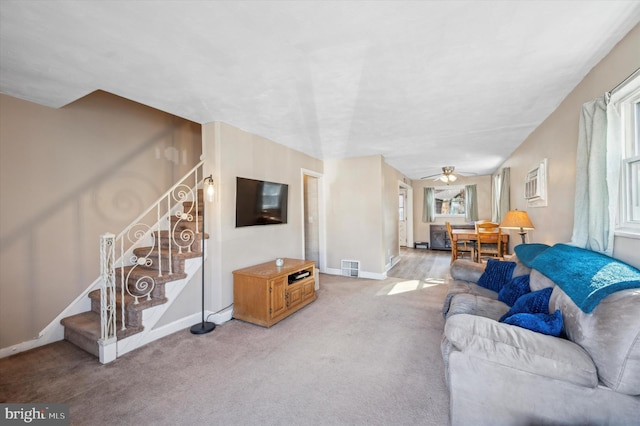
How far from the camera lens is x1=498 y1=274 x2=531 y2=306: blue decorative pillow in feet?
7.39

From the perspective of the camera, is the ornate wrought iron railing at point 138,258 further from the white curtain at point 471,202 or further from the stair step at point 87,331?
the white curtain at point 471,202

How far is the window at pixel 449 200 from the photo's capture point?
328 inches

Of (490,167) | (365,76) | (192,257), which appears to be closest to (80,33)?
(365,76)

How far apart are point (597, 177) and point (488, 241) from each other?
3361 mm

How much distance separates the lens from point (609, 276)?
1.38m

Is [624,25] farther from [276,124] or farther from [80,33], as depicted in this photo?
[80,33]

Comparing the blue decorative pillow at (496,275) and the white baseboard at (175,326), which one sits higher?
the blue decorative pillow at (496,275)


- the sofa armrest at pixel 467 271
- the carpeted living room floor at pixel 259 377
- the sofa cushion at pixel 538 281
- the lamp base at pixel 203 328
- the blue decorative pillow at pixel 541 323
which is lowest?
the carpeted living room floor at pixel 259 377

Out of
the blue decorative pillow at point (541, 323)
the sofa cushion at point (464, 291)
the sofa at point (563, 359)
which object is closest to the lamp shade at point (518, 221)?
the sofa cushion at point (464, 291)

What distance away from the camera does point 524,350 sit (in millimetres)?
1285

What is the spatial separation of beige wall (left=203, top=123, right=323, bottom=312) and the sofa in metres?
2.50

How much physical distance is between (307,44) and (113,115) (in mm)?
2815

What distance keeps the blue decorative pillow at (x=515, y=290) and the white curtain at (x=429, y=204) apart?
627 centimetres

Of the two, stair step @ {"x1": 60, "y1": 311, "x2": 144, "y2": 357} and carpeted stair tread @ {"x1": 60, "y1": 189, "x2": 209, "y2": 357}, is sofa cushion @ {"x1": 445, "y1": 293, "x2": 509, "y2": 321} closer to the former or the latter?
carpeted stair tread @ {"x1": 60, "y1": 189, "x2": 209, "y2": 357}
